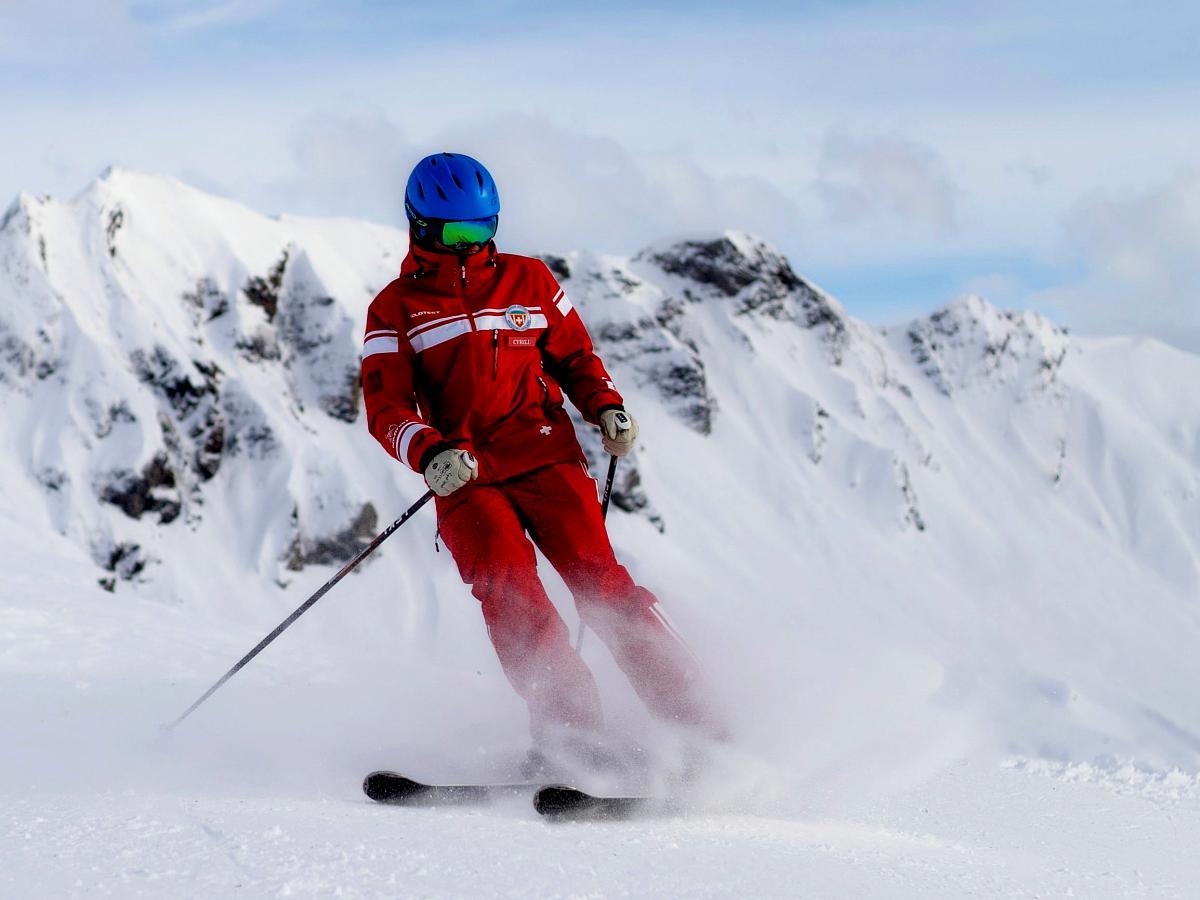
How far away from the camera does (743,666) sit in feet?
19.5

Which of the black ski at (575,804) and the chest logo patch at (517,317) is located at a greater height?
the chest logo patch at (517,317)

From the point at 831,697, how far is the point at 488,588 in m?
1.97

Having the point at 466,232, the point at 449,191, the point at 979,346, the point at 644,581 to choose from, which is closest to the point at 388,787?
the point at 466,232

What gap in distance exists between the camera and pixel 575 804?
4.64 metres

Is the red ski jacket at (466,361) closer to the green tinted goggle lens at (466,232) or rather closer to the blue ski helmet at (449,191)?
the green tinted goggle lens at (466,232)

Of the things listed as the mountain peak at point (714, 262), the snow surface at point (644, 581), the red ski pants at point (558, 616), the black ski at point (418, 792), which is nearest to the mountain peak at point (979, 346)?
the snow surface at point (644, 581)

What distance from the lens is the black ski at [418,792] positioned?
16.1ft

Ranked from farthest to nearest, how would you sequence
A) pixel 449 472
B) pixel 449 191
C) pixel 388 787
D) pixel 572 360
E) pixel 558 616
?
1. pixel 572 360
2. pixel 449 191
3. pixel 558 616
4. pixel 449 472
5. pixel 388 787

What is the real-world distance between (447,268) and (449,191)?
1.30 feet

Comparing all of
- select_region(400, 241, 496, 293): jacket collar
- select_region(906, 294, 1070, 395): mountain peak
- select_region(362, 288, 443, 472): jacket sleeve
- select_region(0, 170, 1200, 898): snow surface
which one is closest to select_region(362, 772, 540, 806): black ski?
select_region(0, 170, 1200, 898): snow surface

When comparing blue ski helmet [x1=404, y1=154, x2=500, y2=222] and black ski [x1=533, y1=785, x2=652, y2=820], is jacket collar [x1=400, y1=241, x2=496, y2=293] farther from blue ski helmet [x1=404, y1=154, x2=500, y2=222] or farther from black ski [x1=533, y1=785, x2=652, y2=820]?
black ski [x1=533, y1=785, x2=652, y2=820]

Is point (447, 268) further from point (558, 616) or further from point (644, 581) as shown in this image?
point (644, 581)

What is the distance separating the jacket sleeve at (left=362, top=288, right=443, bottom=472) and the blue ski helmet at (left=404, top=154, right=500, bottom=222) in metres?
0.53

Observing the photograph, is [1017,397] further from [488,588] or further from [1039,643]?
[488,588]
